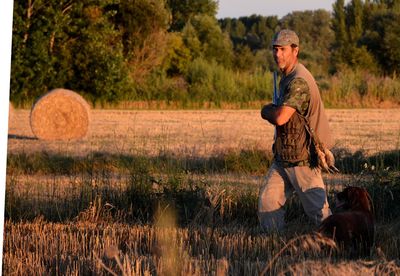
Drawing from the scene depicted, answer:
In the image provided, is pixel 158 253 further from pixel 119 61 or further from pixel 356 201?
pixel 119 61

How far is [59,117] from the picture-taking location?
21.1m

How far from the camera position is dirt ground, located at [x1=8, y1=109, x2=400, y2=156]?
15.9m

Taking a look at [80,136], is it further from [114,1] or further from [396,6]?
[396,6]

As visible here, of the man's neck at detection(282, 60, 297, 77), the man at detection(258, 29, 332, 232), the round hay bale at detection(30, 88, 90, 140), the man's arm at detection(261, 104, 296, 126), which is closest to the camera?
the man's arm at detection(261, 104, 296, 126)

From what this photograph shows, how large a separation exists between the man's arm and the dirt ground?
586cm

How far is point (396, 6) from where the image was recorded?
55125mm

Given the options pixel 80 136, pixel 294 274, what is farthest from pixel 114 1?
pixel 294 274

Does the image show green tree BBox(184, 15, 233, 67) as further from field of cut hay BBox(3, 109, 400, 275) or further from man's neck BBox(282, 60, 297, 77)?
man's neck BBox(282, 60, 297, 77)

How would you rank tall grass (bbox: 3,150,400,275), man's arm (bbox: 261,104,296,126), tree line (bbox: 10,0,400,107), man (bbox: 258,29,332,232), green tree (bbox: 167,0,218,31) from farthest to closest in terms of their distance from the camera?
1. green tree (bbox: 167,0,218,31)
2. tree line (bbox: 10,0,400,107)
3. man (bbox: 258,29,332,232)
4. man's arm (bbox: 261,104,296,126)
5. tall grass (bbox: 3,150,400,275)

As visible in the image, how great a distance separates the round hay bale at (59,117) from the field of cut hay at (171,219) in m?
6.42

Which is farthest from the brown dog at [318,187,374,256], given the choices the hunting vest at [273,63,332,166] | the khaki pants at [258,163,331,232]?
the hunting vest at [273,63,332,166]

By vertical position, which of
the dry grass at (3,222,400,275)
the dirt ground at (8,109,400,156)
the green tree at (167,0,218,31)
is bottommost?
the dirt ground at (8,109,400,156)

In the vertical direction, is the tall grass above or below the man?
below

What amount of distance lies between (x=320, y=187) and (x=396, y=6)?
50.3 m
